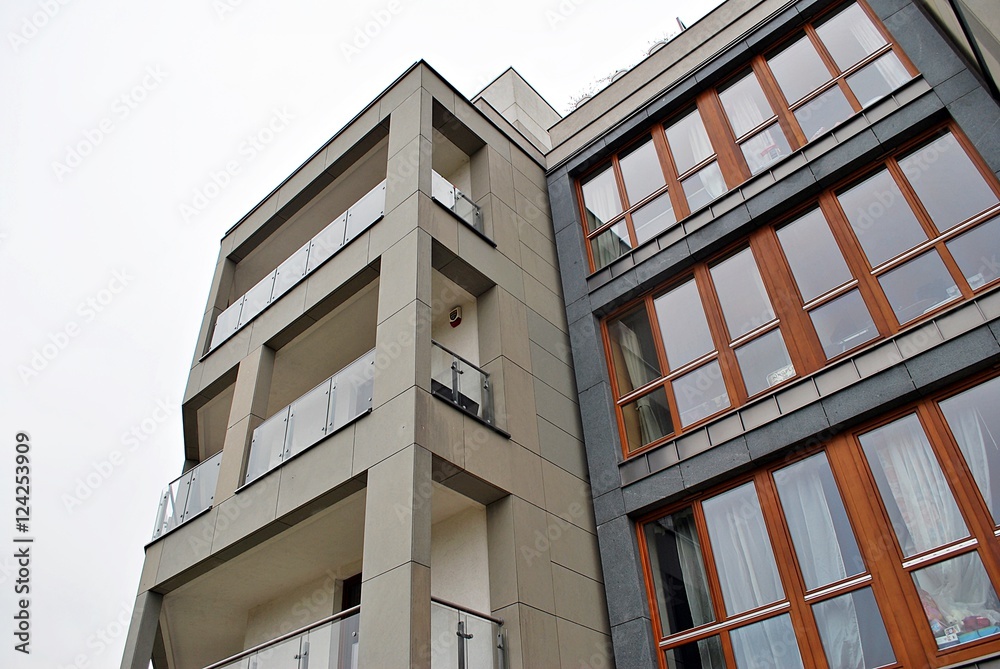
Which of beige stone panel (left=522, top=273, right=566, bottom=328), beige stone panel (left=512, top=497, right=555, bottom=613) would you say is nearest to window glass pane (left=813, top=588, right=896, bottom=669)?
beige stone panel (left=512, top=497, right=555, bottom=613)

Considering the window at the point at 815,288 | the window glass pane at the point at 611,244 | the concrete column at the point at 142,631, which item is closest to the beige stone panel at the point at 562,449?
the window at the point at 815,288

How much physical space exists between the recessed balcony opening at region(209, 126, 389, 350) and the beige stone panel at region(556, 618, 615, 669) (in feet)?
20.0

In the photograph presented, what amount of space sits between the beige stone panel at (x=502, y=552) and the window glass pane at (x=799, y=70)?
7.18 meters

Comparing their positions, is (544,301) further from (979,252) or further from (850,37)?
(850,37)

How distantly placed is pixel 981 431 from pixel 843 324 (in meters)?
1.90

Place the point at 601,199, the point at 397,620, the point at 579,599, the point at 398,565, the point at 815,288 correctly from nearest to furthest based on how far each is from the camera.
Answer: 1. the point at 397,620
2. the point at 398,565
3. the point at 579,599
4. the point at 815,288
5. the point at 601,199

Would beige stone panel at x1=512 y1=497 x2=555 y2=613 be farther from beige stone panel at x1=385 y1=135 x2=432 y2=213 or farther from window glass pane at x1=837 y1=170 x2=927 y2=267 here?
window glass pane at x1=837 y1=170 x2=927 y2=267

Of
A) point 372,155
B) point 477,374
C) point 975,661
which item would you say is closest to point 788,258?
point 477,374

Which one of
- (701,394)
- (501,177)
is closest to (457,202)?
(501,177)

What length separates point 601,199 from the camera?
12.3 meters

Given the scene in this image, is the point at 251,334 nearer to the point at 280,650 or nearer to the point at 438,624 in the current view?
the point at 280,650

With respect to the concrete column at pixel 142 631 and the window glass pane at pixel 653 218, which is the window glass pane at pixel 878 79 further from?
the concrete column at pixel 142 631

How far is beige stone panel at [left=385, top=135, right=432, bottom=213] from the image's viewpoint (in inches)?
404

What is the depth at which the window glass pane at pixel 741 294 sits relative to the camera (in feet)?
30.1
